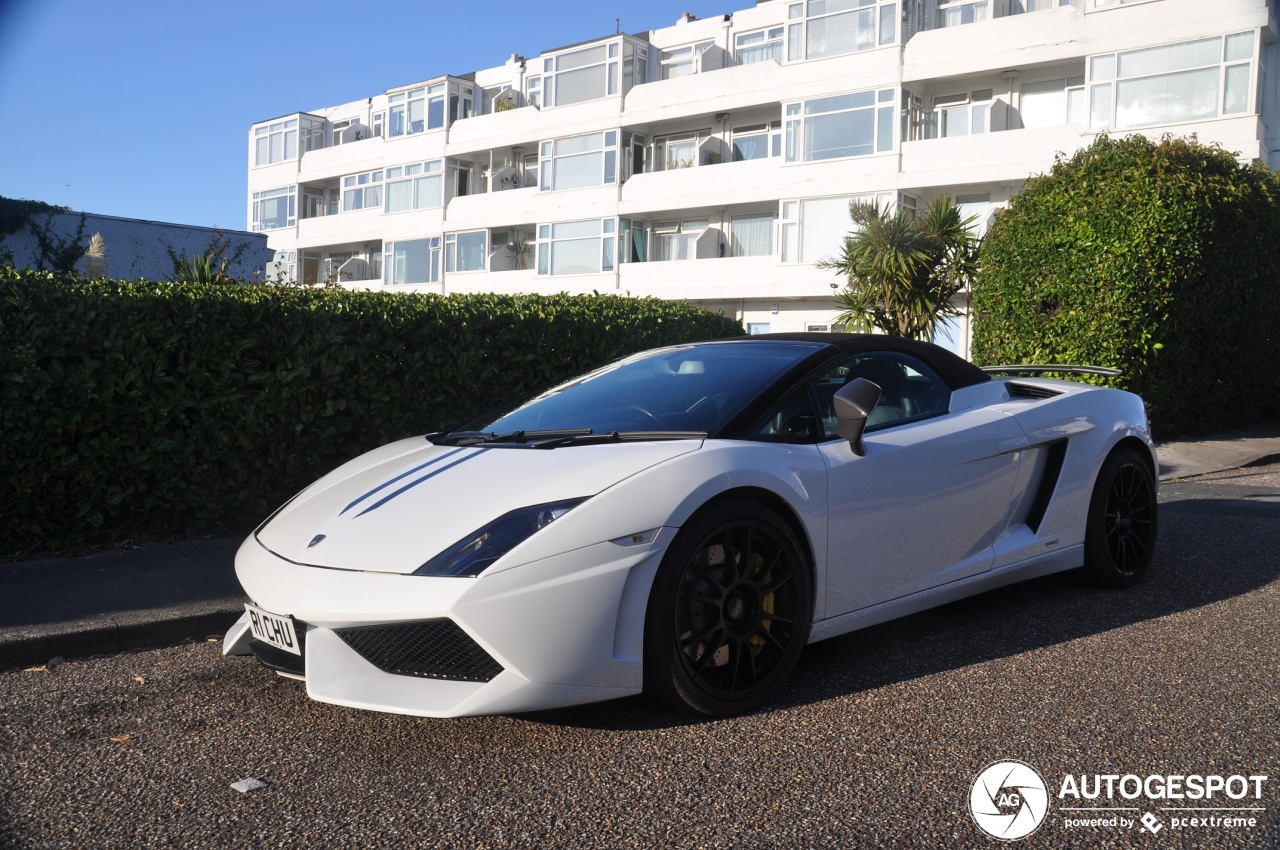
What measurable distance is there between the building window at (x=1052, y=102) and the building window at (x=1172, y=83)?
1275 millimetres

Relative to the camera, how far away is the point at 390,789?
3.06 metres

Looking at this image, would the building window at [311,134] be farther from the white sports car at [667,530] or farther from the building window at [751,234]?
the white sports car at [667,530]

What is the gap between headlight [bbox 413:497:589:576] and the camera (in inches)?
128

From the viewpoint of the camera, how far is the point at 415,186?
39750 millimetres

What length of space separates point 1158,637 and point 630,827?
277cm

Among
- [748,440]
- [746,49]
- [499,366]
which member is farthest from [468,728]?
[746,49]

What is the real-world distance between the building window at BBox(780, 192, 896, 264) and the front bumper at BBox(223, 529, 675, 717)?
81.8ft

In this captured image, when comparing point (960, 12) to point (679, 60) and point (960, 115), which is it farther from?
point (679, 60)

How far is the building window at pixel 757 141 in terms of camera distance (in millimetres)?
30953

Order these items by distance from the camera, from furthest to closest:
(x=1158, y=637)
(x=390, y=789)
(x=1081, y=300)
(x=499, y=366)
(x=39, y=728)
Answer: (x=1081, y=300), (x=499, y=366), (x=1158, y=637), (x=39, y=728), (x=390, y=789)

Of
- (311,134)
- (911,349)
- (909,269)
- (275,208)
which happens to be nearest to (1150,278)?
(909,269)

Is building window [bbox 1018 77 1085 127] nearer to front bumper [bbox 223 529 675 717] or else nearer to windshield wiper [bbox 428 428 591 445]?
windshield wiper [bbox 428 428 591 445]

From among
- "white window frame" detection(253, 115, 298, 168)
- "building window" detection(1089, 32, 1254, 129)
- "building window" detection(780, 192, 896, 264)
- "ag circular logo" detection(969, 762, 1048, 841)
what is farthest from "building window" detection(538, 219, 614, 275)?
"ag circular logo" detection(969, 762, 1048, 841)

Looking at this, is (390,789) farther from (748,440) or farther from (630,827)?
(748,440)
